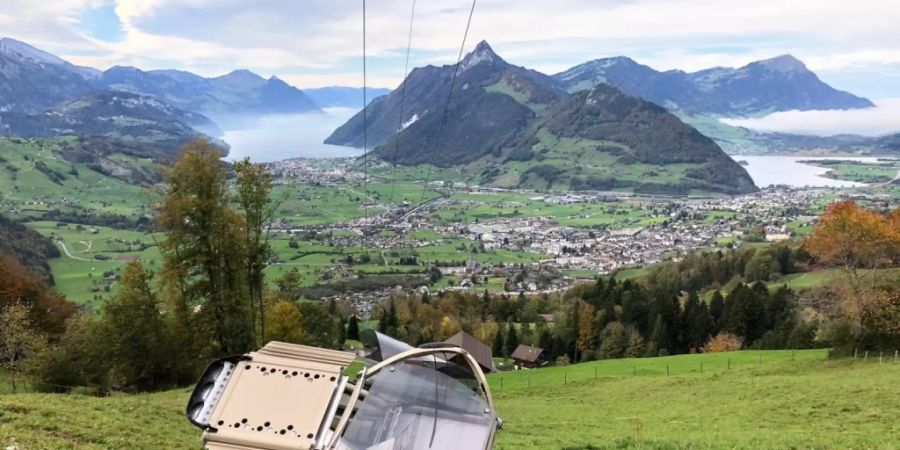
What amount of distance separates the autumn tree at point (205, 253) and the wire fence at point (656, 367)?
15.9 meters

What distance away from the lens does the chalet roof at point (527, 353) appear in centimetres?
6288

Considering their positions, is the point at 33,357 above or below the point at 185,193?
below

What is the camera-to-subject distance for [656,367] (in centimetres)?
3647

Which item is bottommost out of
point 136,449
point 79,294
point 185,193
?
point 79,294

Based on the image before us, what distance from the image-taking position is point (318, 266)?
131 meters

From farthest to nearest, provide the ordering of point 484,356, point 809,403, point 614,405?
point 484,356
point 614,405
point 809,403

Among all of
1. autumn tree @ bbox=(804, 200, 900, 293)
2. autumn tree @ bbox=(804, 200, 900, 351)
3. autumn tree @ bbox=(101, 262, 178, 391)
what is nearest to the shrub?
autumn tree @ bbox=(804, 200, 900, 351)

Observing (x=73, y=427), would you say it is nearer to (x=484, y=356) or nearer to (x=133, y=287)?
(x=133, y=287)

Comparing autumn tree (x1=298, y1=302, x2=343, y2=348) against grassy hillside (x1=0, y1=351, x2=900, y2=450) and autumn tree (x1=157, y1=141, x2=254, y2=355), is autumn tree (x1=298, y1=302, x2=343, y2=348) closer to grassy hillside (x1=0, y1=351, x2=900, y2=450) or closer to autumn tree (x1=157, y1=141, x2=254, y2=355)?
autumn tree (x1=157, y1=141, x2=254, y2=355)

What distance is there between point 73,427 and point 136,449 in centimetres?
161

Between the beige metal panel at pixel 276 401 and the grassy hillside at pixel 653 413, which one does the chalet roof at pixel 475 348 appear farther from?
the beige metal panel at pixel 276 401

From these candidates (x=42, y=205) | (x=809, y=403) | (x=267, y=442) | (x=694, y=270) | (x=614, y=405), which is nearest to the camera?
(x=267, y=442)

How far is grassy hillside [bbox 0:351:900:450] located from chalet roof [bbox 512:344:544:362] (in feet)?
98.2

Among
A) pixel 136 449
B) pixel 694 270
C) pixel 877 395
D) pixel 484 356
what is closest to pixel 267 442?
pixel 136 449
